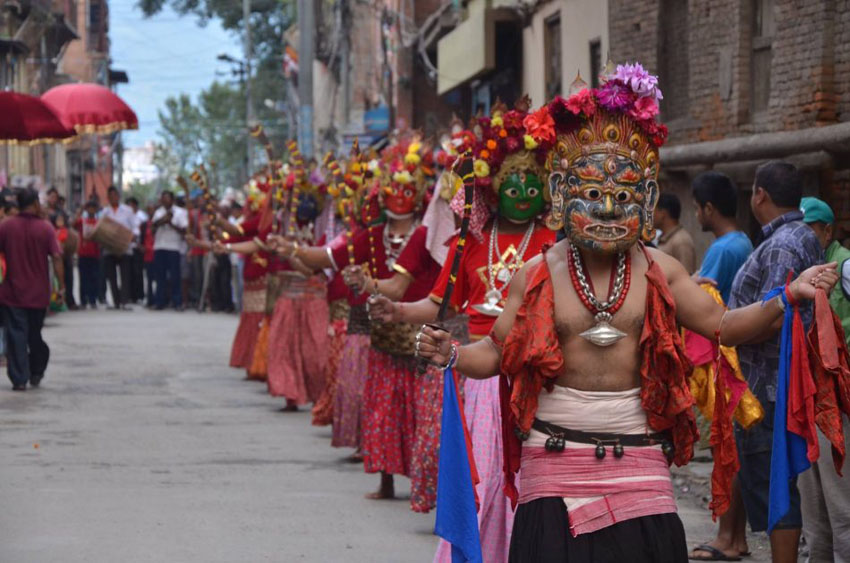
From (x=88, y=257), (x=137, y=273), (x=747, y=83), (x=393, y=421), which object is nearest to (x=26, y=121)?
(x=747, y=83)

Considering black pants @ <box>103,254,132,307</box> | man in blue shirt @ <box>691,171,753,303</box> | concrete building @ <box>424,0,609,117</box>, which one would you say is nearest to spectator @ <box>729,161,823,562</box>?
man in blue shirt @ <box>691,171,753,303</box>

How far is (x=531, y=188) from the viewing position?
7.57m

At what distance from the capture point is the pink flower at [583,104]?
5.60 meters

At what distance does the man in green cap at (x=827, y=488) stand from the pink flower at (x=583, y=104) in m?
2.11

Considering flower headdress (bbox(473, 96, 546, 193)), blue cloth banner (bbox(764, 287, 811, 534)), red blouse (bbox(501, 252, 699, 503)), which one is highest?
flower headdress (bbox(473, 96, 546, 193))

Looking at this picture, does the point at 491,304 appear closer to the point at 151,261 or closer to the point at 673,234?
the point at 673,234

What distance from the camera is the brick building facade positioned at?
501 inches

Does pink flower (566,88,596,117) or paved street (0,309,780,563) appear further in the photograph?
paved street (0,309,780,563)

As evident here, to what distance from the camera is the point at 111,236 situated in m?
Answer: 30.1

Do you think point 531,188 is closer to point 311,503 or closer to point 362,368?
point 311,503

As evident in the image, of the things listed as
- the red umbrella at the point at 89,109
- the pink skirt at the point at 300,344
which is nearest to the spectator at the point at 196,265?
the red umbrella at the point at 89,109

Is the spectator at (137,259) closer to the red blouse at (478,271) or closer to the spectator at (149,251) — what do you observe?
the spectator at (149,251)

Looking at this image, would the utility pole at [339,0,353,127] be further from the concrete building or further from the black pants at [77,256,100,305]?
the concrete building

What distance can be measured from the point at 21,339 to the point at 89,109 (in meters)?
4.14
